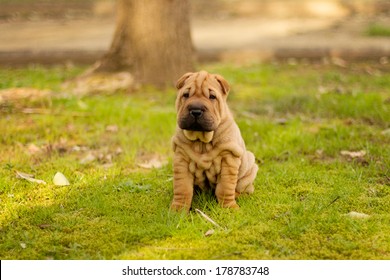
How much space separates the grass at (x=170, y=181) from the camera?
3609 millimetres

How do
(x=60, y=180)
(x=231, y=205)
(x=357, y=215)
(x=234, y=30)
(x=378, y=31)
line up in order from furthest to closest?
(x=234, y=30)
(x=378, y=31)
(x=60, y=180)
(x=231, y=205)
(x=357, y=215)

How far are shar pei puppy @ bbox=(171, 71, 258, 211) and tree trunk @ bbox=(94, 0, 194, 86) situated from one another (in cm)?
379

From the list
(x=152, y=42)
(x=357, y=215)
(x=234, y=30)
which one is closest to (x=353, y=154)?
(x=357, y=215)

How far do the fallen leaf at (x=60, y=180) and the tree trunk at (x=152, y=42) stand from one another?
10.6 feet

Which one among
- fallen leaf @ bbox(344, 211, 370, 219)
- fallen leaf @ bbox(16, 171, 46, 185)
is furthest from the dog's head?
fallen leaf @ bbox(16, 171, 46, 185)

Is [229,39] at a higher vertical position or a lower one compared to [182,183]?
lower

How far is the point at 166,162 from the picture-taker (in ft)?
17.4

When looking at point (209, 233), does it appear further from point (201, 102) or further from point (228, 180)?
point (201, 102)

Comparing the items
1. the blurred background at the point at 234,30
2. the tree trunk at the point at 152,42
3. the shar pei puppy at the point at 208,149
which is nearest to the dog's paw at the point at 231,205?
the shar pei puppy at the point at 208,149

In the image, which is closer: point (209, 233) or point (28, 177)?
point (209, 233)

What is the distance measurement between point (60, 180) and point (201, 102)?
159 cm

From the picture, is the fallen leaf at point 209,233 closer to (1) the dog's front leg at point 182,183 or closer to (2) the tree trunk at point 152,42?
(1) the dog's front leg at point 182,183

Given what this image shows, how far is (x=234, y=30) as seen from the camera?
50.5 ft

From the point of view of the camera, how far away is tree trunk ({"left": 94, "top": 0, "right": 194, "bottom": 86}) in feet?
25.1
